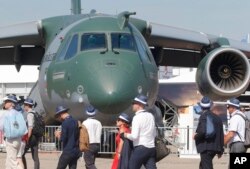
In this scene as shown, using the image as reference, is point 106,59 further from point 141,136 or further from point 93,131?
point 141,136

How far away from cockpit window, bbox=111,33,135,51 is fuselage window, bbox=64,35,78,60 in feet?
2.79

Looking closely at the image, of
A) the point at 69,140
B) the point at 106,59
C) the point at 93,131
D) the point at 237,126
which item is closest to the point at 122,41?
the point at 106,59

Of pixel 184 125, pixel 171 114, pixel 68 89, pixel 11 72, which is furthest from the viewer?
pixel 11 72

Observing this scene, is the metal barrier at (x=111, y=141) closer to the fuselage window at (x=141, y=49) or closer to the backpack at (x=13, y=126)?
the fuselage window at (x=141, y=49)

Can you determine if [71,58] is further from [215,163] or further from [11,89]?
[11,89]

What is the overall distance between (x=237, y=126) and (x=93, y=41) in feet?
16.0

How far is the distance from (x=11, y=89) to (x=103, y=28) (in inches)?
1581

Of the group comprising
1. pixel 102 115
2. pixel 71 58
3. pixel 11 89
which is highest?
pixel 71 58

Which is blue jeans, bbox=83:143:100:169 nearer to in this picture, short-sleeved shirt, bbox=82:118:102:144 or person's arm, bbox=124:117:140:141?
short-sleeved shirt, bbox=82:118:102:144

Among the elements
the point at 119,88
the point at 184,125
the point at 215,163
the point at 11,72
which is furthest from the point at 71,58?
the point at 11,72

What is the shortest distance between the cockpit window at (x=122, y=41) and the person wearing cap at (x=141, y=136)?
4.80 metres

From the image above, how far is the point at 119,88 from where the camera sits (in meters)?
14.3

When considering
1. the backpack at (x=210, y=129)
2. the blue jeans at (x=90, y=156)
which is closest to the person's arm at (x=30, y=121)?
the blue jeans at (x=90, y=156)

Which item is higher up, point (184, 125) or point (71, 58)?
point (71, 58)
